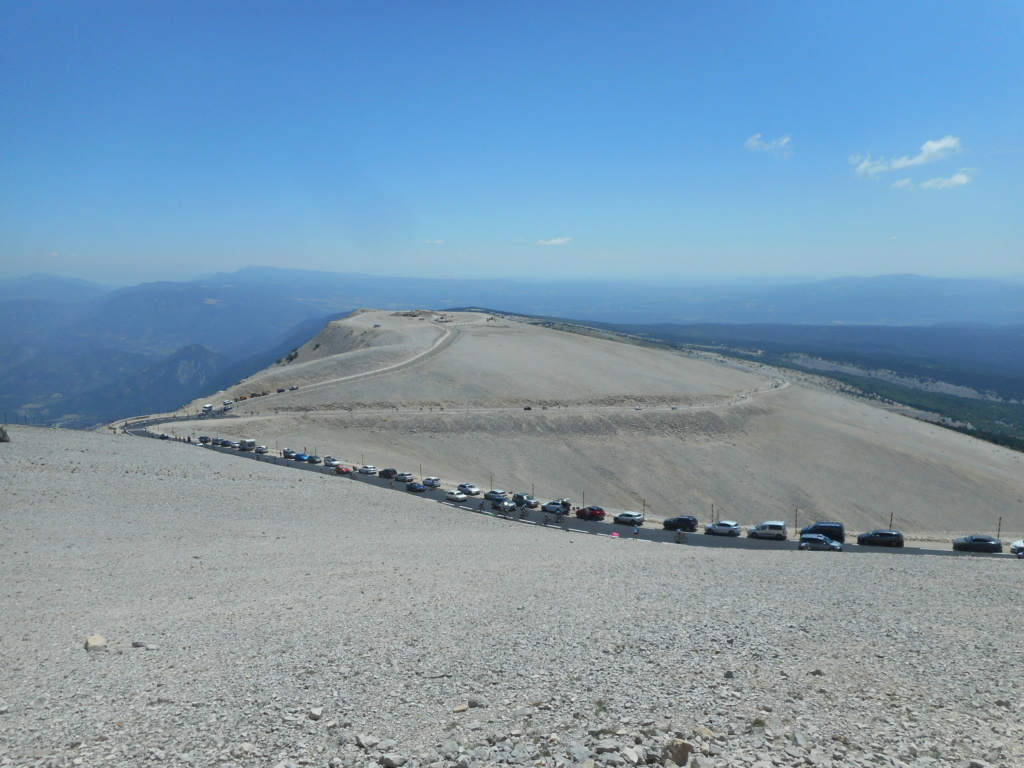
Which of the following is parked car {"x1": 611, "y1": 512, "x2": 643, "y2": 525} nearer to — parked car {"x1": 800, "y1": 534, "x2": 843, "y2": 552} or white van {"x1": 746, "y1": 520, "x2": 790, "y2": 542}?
white van {"x1": 746, "y1": 520, "x2": 790, "y2": 542}

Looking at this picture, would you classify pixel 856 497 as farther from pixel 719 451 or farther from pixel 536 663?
pixel 536 663

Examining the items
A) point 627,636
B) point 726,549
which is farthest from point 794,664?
point 726,549

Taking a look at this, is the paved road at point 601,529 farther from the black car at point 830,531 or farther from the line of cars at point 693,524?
the black car at point 830,531

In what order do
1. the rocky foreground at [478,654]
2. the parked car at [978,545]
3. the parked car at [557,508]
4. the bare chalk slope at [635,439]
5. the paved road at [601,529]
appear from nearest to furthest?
the rocky foreground at [478,654], the paved road at [601,529], the parked car at [978,545], the parked car at [557,508], the bare chalk slope at [635,439]

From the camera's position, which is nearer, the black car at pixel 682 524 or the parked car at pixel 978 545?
the parked car at pixel 978 545

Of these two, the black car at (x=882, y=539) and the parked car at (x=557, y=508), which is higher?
the black car at (x=882, y=539)

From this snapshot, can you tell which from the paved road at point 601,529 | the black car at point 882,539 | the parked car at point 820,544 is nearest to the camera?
the parked car at point 820,544

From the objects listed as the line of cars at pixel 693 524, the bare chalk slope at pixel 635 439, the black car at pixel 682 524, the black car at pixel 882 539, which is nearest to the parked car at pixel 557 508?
the line of cars at pixel 693 524
